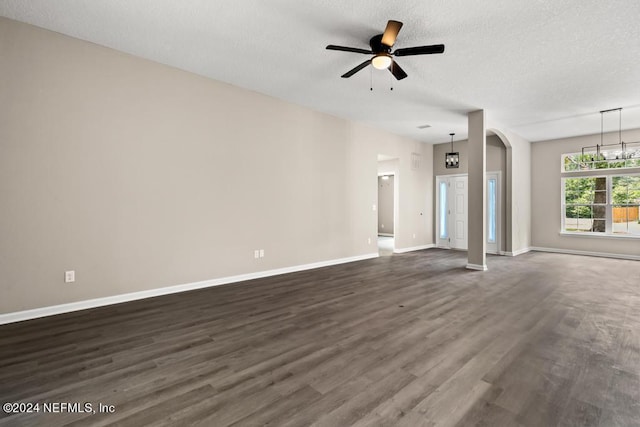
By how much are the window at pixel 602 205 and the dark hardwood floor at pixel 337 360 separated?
4392mm

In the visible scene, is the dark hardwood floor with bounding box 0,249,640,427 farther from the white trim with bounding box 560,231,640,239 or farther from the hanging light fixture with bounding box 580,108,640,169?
the white trim with bounding box 560,231,640,239

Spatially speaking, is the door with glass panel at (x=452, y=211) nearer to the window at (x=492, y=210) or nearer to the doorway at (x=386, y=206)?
the window at (x=492, y=210)

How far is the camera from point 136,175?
3953mm

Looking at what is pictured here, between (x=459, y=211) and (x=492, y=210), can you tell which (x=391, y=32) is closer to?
(x=492, y=210)

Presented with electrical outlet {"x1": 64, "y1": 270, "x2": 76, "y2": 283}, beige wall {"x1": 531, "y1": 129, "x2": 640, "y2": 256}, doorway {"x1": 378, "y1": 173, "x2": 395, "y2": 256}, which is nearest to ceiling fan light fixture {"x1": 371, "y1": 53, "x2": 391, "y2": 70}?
electrical outlet {"x1": 64, "y1": 270, "x2": 76, "y2": 283}

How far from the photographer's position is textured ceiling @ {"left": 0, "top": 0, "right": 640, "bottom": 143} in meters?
2.98

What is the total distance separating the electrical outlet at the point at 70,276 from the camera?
3451 millimetres

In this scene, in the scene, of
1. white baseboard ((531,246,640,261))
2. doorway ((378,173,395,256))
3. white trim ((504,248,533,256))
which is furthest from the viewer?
doorway ((378,173,395,256))

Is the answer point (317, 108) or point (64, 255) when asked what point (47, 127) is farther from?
point (317, 108)

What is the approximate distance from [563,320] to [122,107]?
5837 mm

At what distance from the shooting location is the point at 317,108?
235 inches

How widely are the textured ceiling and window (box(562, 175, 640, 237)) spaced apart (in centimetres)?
268

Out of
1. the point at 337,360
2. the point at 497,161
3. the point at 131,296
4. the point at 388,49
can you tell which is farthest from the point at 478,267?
the point at 131,296

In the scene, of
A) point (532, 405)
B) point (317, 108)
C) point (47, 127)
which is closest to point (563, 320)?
point (532, 405)
